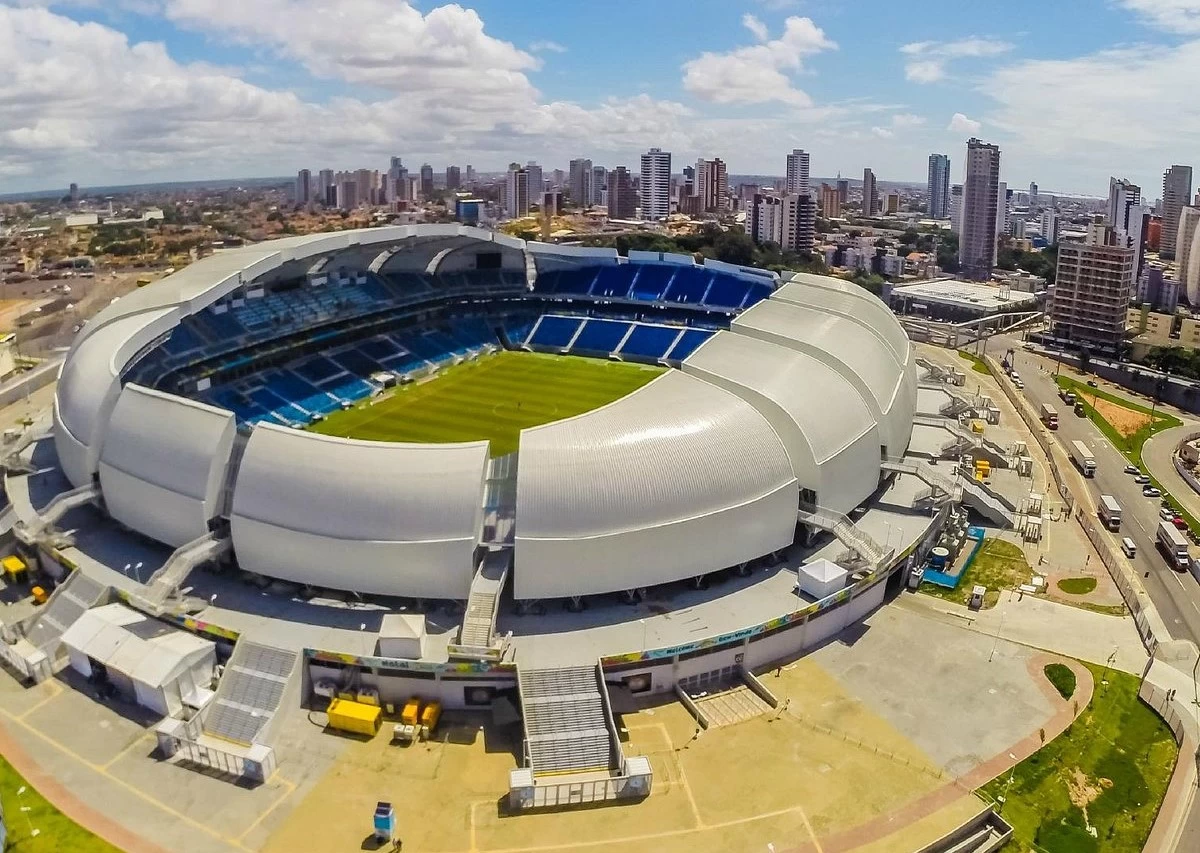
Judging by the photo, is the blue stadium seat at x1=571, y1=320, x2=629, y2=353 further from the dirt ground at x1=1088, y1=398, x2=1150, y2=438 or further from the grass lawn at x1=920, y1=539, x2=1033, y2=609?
the dirt ground at x1=1088, y1=398, x2=1150, y2=438

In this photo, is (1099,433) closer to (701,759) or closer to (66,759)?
(701,759)

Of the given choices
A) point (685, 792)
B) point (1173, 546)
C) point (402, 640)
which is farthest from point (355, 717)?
point (1173, 546)

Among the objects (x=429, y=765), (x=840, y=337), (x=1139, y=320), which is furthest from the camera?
(x=1139, y=320)

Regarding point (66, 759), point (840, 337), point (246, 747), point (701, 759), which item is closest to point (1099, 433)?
point (840, 337)

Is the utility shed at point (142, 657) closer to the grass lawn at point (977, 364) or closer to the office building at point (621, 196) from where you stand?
the grass lawn at point (977, 364)

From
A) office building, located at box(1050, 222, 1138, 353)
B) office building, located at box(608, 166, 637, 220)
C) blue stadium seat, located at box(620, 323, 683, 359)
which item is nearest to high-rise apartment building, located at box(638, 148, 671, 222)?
office building, located at box(608, 166, 637, 220)

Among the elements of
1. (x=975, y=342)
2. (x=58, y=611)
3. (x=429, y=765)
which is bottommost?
(x=429, y=765)
